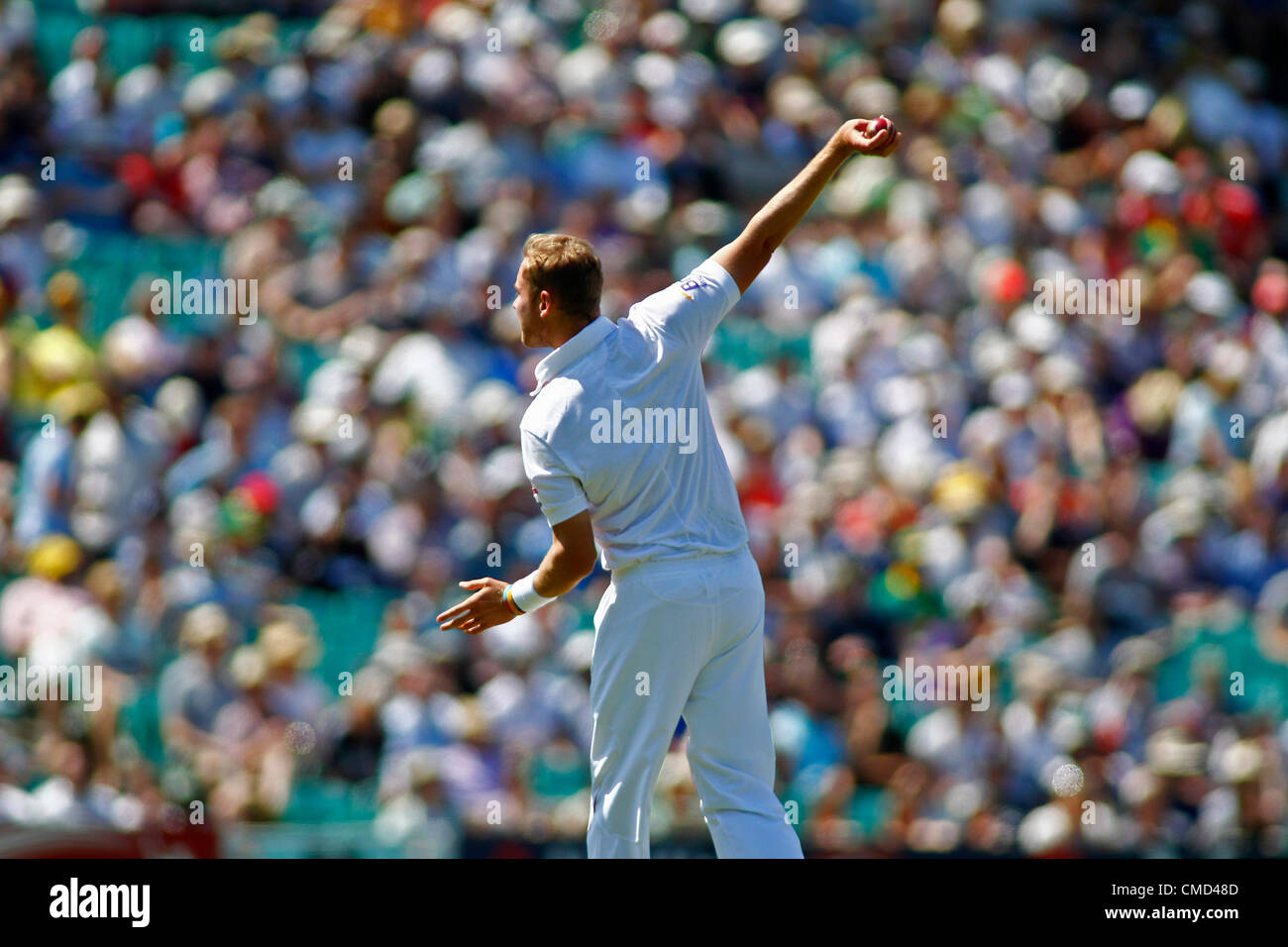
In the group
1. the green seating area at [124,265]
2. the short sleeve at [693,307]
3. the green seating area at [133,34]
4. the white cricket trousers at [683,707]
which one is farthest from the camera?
the green seating area at [133,34]

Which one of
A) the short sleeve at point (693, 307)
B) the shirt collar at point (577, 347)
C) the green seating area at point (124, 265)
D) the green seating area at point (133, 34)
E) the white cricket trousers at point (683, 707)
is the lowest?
the white cricket trousers at point (683, 707)

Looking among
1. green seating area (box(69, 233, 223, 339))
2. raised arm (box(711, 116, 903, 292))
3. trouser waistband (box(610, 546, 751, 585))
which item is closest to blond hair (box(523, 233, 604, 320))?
raised arm (box(711, 116, 903, 292))

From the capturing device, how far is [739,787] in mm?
3924

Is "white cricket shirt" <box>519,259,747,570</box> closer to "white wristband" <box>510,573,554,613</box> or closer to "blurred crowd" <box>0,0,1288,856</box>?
"white wristband" <box>510,573,554,613</box>

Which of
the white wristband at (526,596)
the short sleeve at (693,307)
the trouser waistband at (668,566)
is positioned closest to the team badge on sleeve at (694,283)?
the short sleeve at (693,307)

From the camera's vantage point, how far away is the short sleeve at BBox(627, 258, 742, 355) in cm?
403

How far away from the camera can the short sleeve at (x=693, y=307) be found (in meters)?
4.03

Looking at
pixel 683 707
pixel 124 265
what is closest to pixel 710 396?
pixel 124 265

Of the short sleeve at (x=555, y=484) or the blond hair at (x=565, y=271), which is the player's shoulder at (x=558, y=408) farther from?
the blond hair at (x=565, y=271)

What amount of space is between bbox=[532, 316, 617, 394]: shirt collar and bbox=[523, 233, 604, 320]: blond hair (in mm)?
49

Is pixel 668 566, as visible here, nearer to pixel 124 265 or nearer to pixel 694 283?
pixel 694 283

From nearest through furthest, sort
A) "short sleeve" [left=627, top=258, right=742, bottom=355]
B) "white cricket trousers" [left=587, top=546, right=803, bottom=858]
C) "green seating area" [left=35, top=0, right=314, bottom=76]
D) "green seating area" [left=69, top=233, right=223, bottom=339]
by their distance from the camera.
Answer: "white cricket trousers" [left=587, top=546, right=803, bottom=858] < "short sleeve" [left=627, top=258, right=742, bottom=355] < "green seating area" [left=69, top=233, right=223, bottom=339] < "green seating area" [left=35, top=0, right=314, bottom=76]

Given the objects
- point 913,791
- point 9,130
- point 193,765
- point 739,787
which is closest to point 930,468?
point 913,791
